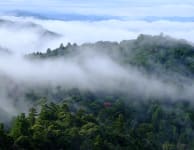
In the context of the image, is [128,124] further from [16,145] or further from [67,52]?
[67,52]

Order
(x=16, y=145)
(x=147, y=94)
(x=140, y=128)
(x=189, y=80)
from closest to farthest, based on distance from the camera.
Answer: (x=16, y=145), (x=140, y=128), (x=147, y=94), (x=189, y=80)

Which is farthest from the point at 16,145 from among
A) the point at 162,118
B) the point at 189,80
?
the point at 189,80

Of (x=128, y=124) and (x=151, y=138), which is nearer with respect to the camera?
(x=151, y=138)

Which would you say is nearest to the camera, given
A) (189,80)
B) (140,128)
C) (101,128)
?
(101,128)

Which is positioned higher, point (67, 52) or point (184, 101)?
point (67, 52)

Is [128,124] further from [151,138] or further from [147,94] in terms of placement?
[147,94]

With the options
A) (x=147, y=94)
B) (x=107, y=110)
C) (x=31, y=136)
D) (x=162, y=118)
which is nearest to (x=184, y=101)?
(x=147, y=94)
